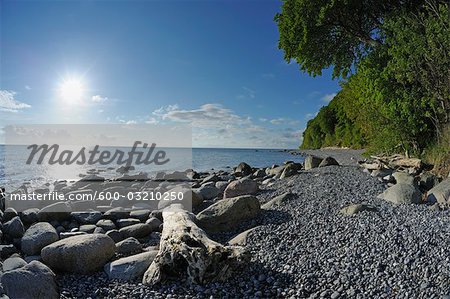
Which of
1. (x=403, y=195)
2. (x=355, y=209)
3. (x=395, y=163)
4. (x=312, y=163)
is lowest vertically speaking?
(x=355, y=209)

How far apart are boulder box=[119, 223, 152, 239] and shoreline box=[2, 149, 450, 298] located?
16 centimetres

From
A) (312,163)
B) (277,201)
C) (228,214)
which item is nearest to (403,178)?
(277,201)

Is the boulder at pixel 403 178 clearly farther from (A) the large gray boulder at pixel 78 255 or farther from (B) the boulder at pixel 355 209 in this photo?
(A) the large gray boulder at pixel 78 255

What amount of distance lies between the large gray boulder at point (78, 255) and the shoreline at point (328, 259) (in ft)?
0.49

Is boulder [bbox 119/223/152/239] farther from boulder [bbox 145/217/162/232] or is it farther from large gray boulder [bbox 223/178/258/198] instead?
large gray boulder [bbox 223/178/258/198]

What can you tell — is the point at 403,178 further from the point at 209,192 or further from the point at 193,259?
the point at 193,259

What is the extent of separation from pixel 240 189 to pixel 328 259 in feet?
19.9

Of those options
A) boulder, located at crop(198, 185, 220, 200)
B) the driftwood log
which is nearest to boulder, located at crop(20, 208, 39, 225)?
boulder, located at crop(198, 185, 220, 200)

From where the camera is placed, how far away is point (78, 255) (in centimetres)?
603

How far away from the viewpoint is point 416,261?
4777mm

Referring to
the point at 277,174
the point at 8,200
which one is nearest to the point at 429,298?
the point at 277,174

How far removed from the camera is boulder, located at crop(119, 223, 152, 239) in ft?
26.2

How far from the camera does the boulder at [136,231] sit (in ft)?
26.2

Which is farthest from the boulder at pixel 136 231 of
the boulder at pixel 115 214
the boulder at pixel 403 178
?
the boulder at pixel 403 178
